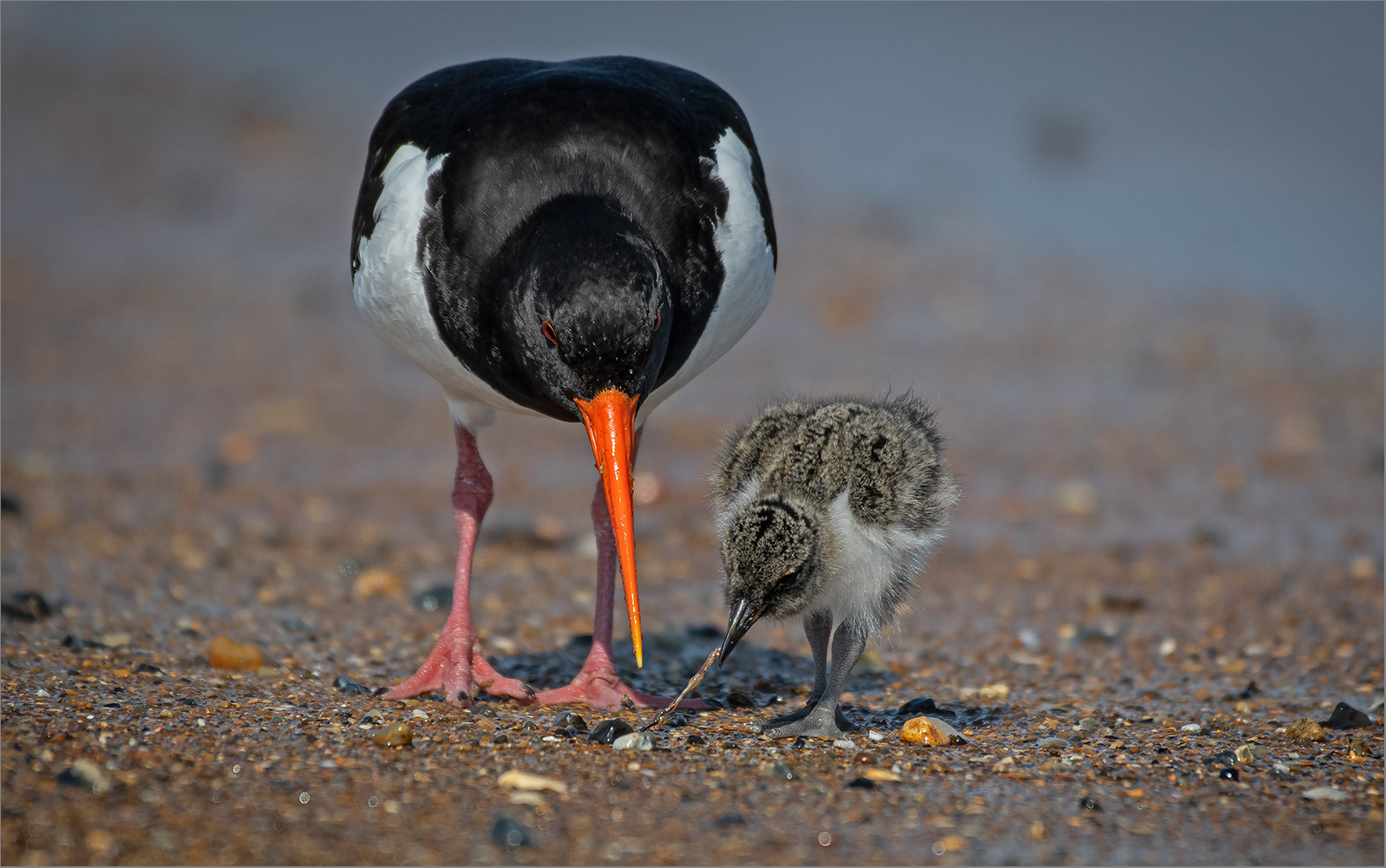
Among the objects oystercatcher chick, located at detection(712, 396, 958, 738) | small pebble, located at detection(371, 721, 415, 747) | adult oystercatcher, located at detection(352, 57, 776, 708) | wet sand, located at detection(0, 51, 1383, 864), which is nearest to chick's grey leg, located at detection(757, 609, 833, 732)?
oystercatcher chick, located at detection(712, 396, 958, 738)

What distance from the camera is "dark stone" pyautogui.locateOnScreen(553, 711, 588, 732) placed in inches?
154

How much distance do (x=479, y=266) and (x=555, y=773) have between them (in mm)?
1526

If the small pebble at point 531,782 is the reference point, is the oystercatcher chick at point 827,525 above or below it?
above

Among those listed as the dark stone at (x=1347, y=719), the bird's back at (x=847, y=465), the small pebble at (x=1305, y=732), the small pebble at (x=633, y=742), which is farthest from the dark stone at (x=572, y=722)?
the dark stone at (x=1347, y=719)

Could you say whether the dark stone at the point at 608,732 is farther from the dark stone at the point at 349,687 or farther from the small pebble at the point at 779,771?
the dark stone at the point at 349,687

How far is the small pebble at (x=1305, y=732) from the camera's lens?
156 inches

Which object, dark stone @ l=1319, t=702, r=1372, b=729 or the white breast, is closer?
the white breast

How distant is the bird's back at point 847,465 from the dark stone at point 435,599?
201 centimetres

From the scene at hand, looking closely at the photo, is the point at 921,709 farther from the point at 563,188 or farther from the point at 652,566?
the point at 652,566

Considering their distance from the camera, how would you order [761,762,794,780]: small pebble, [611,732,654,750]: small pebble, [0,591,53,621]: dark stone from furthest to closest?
[0,591,53,621]: dark stone
[611,732,654,750]: small pebble
[761,762,794,780]: small pebble

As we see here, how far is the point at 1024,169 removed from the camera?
13.0 metres

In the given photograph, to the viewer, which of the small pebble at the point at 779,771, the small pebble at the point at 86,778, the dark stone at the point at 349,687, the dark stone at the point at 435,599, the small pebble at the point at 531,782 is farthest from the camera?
the dark stone at the point at 435,599

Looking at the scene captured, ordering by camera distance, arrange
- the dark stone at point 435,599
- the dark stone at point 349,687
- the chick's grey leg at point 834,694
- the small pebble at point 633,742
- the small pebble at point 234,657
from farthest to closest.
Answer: the dark stone at point 435,599 → the small pebble at point 234,657 → the dark stone at point 349,687 → the chick's grey leg at point 834,694 → the small pebble at point 633,742

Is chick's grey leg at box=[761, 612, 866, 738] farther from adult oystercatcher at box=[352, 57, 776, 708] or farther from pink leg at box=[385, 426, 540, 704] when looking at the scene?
pink leg at box=[385, 426, 540, 704]
